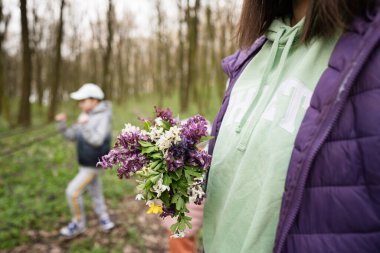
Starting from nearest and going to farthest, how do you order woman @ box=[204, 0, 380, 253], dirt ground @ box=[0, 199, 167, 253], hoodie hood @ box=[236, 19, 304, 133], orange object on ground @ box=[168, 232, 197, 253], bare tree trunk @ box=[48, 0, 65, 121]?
woman @ box=[204, 0, 380, 253], hoodie hood @ box=[236, 19, 304, 133], orange object on ground @ box=[168, 232, 197, 253], dirt ground @ box=[0, 199, 167, 253], bare tree trunk @ box=[48, 0, 65, 121]

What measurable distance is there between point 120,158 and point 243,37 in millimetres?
729

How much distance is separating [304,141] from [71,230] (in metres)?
4.51

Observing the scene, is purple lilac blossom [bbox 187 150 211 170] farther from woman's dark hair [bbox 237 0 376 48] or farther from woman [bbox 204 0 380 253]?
woman's dark hair [bbox 237 0 376 48]

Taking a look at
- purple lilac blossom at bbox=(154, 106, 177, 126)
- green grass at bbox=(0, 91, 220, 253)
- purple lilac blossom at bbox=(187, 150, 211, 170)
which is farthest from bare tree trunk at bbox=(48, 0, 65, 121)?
purple lilac blossom at bbox=(187, 150, 211, 170)

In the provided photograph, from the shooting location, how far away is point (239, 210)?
1230 millimetres

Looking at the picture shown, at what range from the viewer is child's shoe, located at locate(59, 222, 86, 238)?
15.6ft

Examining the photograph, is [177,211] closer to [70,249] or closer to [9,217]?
[70,249]

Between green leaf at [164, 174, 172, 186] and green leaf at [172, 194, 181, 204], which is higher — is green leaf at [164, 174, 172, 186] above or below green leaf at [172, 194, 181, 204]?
above

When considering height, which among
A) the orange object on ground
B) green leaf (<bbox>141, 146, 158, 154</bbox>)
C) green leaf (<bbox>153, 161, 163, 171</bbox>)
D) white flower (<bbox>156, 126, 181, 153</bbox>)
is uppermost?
white flower (<bbox>156, 126, 181, 153</bbox>)

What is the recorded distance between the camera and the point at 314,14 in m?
1.04

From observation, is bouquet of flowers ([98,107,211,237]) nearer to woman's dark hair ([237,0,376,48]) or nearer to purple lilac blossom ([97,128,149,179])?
purple lilac blossom ([97,128,149,179])

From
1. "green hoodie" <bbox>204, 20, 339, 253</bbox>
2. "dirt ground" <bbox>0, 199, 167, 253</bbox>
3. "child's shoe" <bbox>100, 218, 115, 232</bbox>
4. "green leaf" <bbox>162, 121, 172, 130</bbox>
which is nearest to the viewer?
"green hoodie" <bbox>204, 20, 339, 253</bbox>

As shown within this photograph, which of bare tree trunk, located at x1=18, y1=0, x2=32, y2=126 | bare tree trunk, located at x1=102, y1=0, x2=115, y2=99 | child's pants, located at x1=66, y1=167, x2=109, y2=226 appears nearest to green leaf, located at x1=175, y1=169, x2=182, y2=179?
child's pants, located at x1=66, y1=167, x2=109, y2=226

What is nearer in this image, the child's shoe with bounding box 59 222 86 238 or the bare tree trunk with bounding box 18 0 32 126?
the child's shoe with bounding box 59 222 86 238
